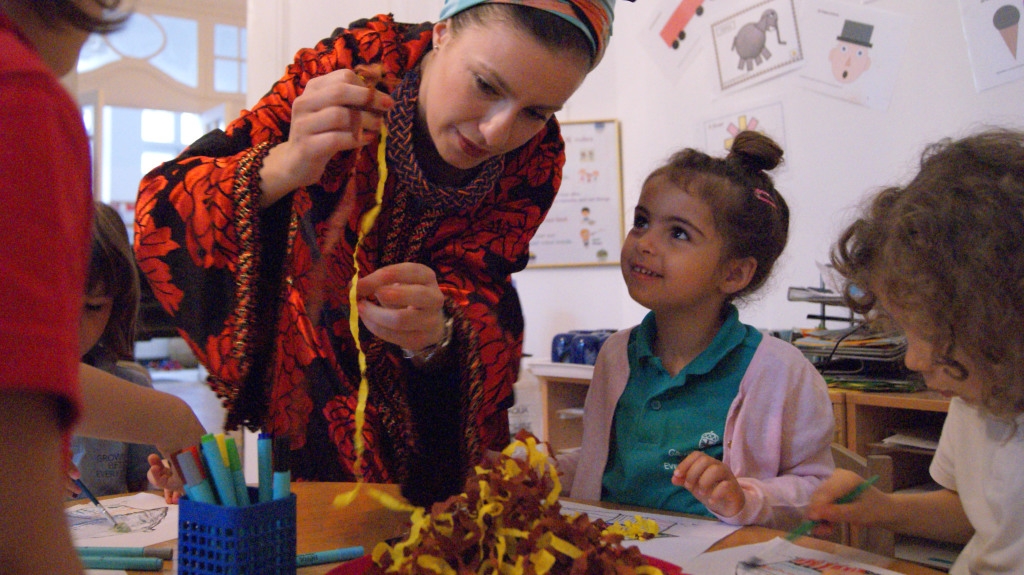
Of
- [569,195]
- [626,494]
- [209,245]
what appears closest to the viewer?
[209,245]

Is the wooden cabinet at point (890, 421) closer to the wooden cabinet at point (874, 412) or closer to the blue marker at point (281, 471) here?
the wooden cabinet at point (874, 412)

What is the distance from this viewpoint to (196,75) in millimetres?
6582

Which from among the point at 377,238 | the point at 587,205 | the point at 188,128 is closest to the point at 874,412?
the point at 377,238

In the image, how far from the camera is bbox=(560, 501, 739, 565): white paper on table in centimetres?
74

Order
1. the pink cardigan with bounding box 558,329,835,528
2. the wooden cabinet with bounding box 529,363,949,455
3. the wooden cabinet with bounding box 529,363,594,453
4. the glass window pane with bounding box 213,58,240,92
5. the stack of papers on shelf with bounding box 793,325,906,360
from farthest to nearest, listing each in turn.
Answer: the glass window pane with bounding box 213,58,240,92 → the wooden cabinet with bounding box 529,363,594,453 → the stack of papers on shelf with bounding box 793,325,906,360 → the wooden cabinet with bounding box 529,363,949,455 → the pink cardigan with bounding box 558,329,835,528

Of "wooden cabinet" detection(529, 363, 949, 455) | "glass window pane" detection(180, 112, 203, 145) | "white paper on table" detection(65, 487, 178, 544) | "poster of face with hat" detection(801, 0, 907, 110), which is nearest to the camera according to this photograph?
"white paper on table" detection(65, 487, 178, 544)

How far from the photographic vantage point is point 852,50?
210 cm

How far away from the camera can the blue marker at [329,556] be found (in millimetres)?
670

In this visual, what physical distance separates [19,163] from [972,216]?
907 mm

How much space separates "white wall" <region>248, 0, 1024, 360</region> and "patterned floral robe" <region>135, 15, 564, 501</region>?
36.9 inches

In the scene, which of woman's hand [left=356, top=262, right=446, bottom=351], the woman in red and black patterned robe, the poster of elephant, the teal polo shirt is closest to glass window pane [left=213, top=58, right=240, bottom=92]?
the poster of elephant

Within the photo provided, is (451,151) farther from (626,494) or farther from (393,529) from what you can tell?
(626,494)

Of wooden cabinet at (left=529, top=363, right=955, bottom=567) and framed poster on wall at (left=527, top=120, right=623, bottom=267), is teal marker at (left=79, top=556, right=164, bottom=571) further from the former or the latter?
framed poster on wall at (left=527, top=120, right=623, bottom=267)

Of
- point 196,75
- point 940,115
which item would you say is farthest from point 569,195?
point 196,75
